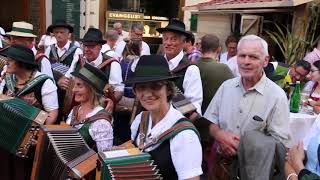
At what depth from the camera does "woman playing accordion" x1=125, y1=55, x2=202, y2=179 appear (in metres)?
1.97

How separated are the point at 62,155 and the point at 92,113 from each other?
1.54ft

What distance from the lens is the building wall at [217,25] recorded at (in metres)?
10.5

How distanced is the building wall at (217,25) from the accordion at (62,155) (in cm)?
842

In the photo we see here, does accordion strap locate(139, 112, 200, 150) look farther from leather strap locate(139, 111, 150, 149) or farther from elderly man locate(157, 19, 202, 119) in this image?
elderly man locate(157, 19, 202, 119)

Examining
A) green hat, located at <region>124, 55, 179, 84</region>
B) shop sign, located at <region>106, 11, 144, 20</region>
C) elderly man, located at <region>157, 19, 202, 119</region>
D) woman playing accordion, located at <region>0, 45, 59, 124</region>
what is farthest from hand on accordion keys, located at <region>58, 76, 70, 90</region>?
shop sign, located at <region>106, 11, 144, 20</region>

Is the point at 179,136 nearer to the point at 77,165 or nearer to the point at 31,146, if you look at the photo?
the point at 77,165

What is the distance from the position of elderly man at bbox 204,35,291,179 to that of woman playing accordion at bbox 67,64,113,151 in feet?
2.66

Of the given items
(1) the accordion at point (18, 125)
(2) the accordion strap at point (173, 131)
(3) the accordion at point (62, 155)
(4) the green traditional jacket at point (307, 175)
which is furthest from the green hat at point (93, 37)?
(4) the green traditional jacket at point (307, 175)

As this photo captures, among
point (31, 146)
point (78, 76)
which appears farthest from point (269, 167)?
point (31, 146)

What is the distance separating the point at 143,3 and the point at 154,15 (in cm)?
61

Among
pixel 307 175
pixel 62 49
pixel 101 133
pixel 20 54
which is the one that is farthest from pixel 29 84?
pixel 307 175

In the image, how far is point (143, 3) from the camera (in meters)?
11.9

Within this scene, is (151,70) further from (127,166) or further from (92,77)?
(92,77)

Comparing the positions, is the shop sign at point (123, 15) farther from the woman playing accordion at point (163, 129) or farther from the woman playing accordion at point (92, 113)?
the woman playing accordion at point (163, 129)
